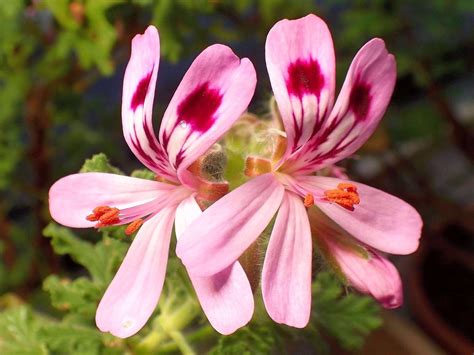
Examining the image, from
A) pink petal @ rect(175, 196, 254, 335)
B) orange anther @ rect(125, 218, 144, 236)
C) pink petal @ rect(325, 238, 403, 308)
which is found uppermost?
orange anther @ rect(125, 218, 144, 236)

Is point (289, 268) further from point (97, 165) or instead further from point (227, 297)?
point (97, 165)

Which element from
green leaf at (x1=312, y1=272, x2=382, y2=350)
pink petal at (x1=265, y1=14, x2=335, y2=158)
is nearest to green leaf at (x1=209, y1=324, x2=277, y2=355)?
green leaf at (x1=312, y1=272, x2=382, y2=350)

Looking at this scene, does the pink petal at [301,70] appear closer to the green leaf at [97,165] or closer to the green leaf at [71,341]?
the green leaf at [97,165]

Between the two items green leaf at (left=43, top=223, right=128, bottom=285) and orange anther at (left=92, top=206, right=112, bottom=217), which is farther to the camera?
green leaf at (left=43, top=223, right=128, bottom=285)

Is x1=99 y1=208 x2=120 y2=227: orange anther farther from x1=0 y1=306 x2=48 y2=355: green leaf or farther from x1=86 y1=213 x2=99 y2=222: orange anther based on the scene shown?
x1=0 y1=306 x2=48 y2=355: green leaf

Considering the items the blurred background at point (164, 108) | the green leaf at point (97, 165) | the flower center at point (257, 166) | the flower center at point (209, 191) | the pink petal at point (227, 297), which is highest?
the flower center at point (257, 166)

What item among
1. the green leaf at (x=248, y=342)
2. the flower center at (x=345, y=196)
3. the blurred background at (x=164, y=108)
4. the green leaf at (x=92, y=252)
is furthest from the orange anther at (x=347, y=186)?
the blurred background at (x=164, y=108)

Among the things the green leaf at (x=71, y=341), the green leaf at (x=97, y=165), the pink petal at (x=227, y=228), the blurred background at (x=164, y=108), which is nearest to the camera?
the pink petal at (x=227, y=228)

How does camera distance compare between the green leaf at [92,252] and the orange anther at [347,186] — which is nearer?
the orange anther at [347,186]
